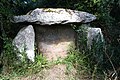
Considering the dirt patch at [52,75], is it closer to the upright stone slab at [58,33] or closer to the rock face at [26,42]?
the rock face at [26,42]

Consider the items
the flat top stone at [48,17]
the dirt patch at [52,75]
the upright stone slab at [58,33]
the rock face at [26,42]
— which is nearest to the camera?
the dirt patch at [52,75]

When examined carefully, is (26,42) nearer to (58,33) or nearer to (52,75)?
(58,33)

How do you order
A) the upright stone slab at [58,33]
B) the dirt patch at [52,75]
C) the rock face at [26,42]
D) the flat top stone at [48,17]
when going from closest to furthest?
the dirt patch at [52,75]
the rock face at [26,42]
the flat top stone at [48,17]
the upright stone slab at [58,33]

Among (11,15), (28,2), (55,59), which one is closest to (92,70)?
(55,59)

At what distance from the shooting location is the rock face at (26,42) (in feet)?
19.4

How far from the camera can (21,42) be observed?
597cm

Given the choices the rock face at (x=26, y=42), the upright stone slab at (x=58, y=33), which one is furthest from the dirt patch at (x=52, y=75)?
the upright stone slab at (x=58, y=33)

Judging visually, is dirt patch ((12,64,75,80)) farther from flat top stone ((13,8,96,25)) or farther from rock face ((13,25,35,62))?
flat top stone ((13,8,96,25))

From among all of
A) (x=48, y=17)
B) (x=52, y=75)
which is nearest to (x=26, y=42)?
(x=48, y=17)

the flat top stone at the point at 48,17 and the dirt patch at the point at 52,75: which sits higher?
the flat top stone at the point at 48,17

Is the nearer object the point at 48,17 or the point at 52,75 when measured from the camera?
the point at 52,75

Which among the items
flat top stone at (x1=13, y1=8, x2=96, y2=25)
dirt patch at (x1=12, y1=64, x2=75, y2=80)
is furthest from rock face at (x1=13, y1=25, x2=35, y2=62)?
dirt patch at (x1=12, y1=64, x2=75, y2=80)

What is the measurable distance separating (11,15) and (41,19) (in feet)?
2.32

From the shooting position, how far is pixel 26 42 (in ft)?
19.7
